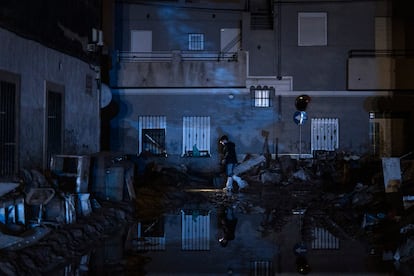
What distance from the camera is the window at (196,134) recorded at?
28766 millimetres

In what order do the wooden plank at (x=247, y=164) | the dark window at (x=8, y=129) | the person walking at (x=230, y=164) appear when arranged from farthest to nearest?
the wooden plank at (x=247, y=164) < the person walking at (x=230, y=164) < the dark window at (x=8, y=129)

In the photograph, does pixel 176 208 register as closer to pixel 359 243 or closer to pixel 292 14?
pixel 359 243

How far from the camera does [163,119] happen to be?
94.9 feet

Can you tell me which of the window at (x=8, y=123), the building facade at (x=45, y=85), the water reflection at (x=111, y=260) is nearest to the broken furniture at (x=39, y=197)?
the water reflection at (x=111, y=260)

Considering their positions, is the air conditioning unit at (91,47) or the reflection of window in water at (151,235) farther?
the air conditioning unit at (91,47)

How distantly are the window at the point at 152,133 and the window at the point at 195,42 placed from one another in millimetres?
3917

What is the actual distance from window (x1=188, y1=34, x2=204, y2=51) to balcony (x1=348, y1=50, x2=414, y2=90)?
22.9ft

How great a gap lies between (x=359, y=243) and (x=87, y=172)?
6251mm

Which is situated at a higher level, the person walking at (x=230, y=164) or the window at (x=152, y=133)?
the window at (x=152, y=133)

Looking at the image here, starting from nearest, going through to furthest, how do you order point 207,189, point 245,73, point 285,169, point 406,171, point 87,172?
point 87,172 → point 406,171 → point 207,189 → point 285,169 → point 245,73

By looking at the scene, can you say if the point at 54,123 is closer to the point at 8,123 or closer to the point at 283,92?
the point at 8,123

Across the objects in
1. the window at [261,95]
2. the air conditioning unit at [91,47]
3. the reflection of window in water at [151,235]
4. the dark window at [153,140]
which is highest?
the air conditioning unit at [91,47]

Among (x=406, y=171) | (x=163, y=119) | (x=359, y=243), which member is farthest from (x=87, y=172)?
(x=163, y=119)

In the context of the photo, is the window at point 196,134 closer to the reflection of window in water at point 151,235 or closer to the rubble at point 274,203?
the rubble at point 274,203
